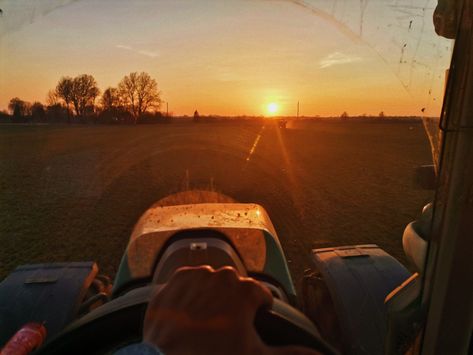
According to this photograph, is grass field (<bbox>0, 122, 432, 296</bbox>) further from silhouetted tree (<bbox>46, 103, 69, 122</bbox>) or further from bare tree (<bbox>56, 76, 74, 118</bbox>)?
bare tree (<bbox>56, 76, 74, 118</bbox>)

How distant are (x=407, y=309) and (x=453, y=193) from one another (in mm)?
344

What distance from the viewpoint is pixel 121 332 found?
1.08 meters

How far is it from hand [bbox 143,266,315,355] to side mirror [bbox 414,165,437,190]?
52cm

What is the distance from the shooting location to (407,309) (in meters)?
1.11

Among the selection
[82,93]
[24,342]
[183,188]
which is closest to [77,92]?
[82,93]

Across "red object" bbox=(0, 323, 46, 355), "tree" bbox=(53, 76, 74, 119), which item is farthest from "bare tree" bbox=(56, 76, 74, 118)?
"red object" bbox=(0, 323, 46, 355)

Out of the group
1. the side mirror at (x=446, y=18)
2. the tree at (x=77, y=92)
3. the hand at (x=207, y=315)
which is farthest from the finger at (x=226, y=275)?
the tree at (x=77, y=92)

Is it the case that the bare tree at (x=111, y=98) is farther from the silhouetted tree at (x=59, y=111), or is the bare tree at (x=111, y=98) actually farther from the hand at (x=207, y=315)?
the hand at (x=207, y=315)

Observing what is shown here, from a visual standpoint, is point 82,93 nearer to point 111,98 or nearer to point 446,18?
point 111,98

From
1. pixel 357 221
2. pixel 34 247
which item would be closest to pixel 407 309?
pixel 34 247

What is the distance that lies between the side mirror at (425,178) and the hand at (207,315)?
518 millimetres

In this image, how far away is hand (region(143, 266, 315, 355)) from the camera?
Answer: 750mm

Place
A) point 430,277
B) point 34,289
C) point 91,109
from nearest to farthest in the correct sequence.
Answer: point 430,277
point 34,289
point 91,109

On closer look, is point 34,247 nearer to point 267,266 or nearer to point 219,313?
point 267,266
